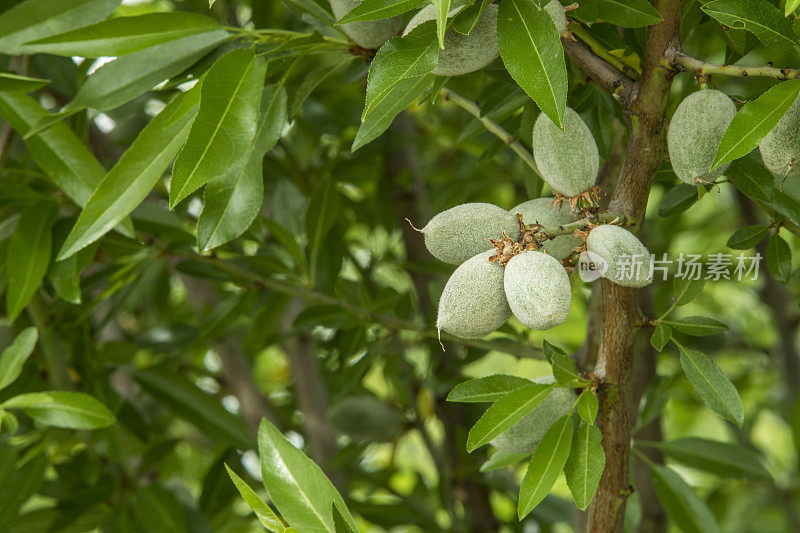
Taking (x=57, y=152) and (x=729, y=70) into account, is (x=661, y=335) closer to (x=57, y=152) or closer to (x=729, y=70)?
(x=729, y=70)

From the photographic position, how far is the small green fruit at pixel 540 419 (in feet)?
1.94

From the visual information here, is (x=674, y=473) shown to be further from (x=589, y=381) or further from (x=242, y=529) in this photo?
(x=242, y=529)

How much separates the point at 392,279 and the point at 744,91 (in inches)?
31.0

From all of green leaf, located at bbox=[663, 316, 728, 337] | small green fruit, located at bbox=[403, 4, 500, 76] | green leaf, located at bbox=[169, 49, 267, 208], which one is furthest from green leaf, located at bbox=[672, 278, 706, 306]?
green leaf, located at bbox=[169, 49, 267, 208]

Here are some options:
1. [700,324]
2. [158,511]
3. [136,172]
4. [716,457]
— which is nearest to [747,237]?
[700,324]

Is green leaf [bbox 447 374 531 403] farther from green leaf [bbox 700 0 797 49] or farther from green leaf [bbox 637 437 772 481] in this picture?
green leaf [bbox 637 437 772 481]

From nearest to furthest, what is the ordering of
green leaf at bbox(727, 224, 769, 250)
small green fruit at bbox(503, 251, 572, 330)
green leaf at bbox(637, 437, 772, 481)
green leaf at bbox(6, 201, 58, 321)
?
1. small green fruit at bbox(503, 251, 572, 330)
2. green leaf at bbox(727, 224, 769, 250)
3. green leaf at bbox(6, 201, 58, 321)
4. green leaf at bbox(637, 437, 772, 481)

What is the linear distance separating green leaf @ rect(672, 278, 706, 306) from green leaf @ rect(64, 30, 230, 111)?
0.40 meters

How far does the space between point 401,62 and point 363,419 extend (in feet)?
2.55

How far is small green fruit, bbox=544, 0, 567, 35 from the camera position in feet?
1.65

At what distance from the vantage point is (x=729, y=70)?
0.49 m

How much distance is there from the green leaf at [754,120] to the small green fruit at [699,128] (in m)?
0.02

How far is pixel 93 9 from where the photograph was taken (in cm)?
63

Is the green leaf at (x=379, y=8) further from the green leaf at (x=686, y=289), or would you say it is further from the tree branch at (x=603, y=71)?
the green leaf at (x=686, y=289)
